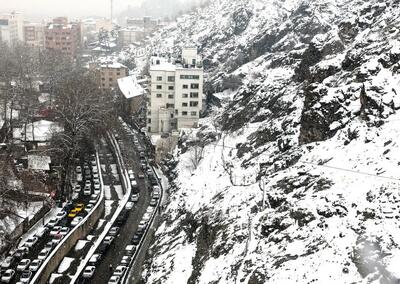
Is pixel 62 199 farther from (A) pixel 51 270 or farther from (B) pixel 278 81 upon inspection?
(B) pixel 278 81

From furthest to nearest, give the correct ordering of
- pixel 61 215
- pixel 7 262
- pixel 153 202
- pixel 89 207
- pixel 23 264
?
pixel 153 202 → pixel 89 207 → pixel 61 215 → pixel 7 262 → pixel 23 264

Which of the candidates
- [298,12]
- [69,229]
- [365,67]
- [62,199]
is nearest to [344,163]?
[365,67]

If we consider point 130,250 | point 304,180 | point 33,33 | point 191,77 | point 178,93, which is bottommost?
point 130,250

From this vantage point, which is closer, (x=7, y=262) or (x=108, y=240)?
(x=7, y=262)

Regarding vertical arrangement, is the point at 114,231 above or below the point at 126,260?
above

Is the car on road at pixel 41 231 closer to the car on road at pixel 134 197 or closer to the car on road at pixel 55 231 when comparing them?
the car on road at pixel 55 231

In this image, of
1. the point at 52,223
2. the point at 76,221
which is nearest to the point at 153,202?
the point at 76,221

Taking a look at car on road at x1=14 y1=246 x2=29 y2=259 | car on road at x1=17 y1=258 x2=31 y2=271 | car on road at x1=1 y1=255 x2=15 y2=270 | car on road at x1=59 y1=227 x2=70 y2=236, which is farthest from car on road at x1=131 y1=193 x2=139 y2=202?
car on road at x1=1 y1=255 x2=15 y2=270

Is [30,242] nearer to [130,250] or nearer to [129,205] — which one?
[130,250]
